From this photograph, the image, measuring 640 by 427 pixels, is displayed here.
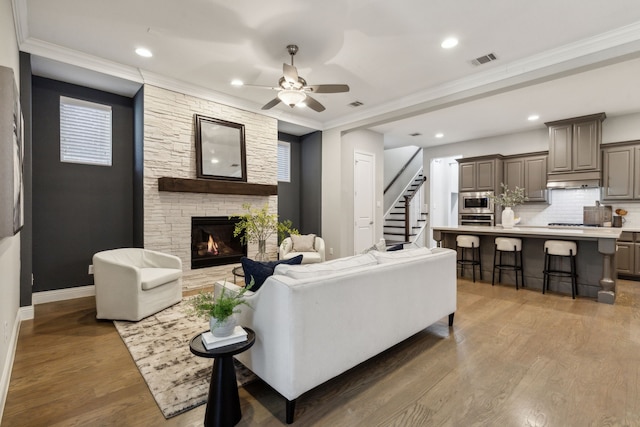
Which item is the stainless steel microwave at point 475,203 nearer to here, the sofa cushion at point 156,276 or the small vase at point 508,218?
the small vase at point 508,218

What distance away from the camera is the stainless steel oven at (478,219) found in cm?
691

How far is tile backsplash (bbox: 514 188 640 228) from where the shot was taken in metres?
5.61

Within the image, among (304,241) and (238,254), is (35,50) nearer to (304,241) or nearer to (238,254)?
(238,254)

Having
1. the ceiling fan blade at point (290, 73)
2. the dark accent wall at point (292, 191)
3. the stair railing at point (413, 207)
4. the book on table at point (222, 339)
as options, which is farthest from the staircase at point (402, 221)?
the book on table at point (222, 339)

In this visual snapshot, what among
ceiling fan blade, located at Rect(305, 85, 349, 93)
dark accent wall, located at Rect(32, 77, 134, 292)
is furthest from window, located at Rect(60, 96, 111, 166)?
ceiling fan blade, located at Rect(305, 85, 349, 93)

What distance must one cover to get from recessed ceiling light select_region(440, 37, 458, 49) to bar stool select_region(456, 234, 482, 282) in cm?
302

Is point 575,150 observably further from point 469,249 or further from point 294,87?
point 294,87

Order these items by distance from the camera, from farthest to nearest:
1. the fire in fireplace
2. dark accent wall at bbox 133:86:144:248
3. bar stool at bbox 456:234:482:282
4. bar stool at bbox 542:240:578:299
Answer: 1. bar stool at bbox 456:234:482:282
2. the fire in fireplace
3. dark accent wall at bbox 133:86:144:248
4. bar stool at bbox 542:240:578:299

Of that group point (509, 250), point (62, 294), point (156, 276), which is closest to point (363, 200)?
point (509, 250)

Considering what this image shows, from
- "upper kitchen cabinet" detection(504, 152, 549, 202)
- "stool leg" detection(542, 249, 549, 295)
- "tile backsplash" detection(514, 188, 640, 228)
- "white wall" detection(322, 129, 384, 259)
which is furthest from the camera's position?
"upper kitchen cabinet" detection(504, 152, 549, 202)

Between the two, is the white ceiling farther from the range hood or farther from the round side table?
the round side table

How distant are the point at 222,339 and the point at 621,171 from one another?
721cm

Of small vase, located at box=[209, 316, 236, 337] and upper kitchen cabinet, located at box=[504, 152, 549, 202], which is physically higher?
→ upper kitchen cabinet, located at box=[504, 152, 549, 202]

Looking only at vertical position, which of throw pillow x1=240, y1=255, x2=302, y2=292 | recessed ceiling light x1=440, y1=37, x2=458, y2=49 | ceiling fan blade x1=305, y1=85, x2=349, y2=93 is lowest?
throw pillow x1=240, y1=255, x2=302, y2=292
